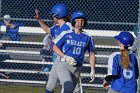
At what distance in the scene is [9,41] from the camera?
40.5 feet

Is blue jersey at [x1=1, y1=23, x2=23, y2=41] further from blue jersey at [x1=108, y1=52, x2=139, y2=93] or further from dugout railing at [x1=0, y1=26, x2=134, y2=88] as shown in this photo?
blue jersey at [x1=108, y1=52, x2=139, y2=93]

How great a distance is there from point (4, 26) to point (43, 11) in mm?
5616

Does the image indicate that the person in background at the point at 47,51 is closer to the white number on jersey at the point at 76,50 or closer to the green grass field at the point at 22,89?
the green grass field at the point at 22,89

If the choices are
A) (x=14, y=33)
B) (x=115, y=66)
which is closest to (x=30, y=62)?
(x=14, y=33)

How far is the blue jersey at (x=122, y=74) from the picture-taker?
6.67 meters

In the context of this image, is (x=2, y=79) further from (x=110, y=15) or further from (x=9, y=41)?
(x=110, y=15)

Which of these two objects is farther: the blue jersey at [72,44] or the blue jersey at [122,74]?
the blue jersey at [72,44]

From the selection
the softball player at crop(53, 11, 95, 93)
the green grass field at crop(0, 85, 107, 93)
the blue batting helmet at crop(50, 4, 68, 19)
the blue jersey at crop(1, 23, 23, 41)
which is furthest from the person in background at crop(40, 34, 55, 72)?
the softball player at crop(53, 11, 95, 93)

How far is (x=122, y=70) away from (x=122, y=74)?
5cm

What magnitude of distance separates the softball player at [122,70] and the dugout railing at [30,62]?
497 cm

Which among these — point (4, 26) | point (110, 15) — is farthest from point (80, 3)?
point (4, 26)

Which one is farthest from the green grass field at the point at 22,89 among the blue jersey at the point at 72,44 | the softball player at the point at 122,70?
the softball player at the point at 122,70

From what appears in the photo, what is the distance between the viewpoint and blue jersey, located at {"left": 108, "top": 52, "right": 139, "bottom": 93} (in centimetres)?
667

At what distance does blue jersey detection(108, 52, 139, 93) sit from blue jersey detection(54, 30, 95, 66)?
1.46 m
